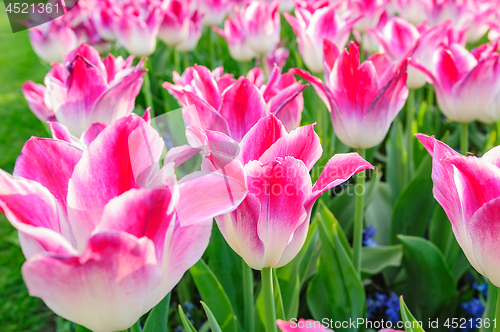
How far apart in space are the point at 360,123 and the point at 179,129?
692 mm

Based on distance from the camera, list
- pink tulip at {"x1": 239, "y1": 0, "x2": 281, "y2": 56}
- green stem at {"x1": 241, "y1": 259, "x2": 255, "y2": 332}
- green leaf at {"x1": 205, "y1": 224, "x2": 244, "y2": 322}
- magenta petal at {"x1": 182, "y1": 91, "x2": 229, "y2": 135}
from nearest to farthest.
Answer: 1. magenta petal at {"x1": 182, "y1": 91, "x2": 229, "y2": 135}
2. green stem at {"x1": 241, "y1": 259, "x2": 255, "y2": 332}
3. green leaf at {"x1": 205, "y1": 224, "x2": 244, "y2": 322}
4. pink tulip at {"x1": 239, "y1": 0, "x2": 281, "y2": 56}

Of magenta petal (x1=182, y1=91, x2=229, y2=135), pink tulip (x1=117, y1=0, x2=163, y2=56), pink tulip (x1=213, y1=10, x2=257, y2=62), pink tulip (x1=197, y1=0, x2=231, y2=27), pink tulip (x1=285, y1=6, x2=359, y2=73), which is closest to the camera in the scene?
magenta petal (x1=182, y1=91, x2=229, y2=135)

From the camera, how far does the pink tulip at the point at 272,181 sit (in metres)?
0.53

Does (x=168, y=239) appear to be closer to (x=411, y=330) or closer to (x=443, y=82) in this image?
(x=411, y=330)

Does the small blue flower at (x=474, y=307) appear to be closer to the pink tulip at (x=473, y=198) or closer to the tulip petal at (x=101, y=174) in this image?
the pink tulip at (x=473, y=198)

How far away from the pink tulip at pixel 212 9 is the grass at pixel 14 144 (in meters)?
1.22

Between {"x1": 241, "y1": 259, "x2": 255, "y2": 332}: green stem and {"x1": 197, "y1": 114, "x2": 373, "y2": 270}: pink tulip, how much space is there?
30cm

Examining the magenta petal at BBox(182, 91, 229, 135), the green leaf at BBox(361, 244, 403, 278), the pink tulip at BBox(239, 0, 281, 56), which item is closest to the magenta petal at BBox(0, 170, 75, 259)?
the magenta petal at BBox(182, 91, 229, 135)

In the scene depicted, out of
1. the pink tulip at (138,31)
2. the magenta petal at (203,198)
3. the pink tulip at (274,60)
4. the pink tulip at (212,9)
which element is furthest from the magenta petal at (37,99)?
the pink tulip at (212,9)

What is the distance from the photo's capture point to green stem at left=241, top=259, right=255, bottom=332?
892 millimetres

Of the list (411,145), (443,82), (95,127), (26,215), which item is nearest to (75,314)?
(26,215)

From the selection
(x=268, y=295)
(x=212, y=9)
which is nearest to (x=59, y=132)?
(x=268, y=295)

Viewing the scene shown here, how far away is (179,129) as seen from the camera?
1466 millimetres

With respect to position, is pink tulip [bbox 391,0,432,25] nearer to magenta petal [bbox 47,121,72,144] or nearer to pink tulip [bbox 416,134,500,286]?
pink tulip [bbox 416,134,500,286]
